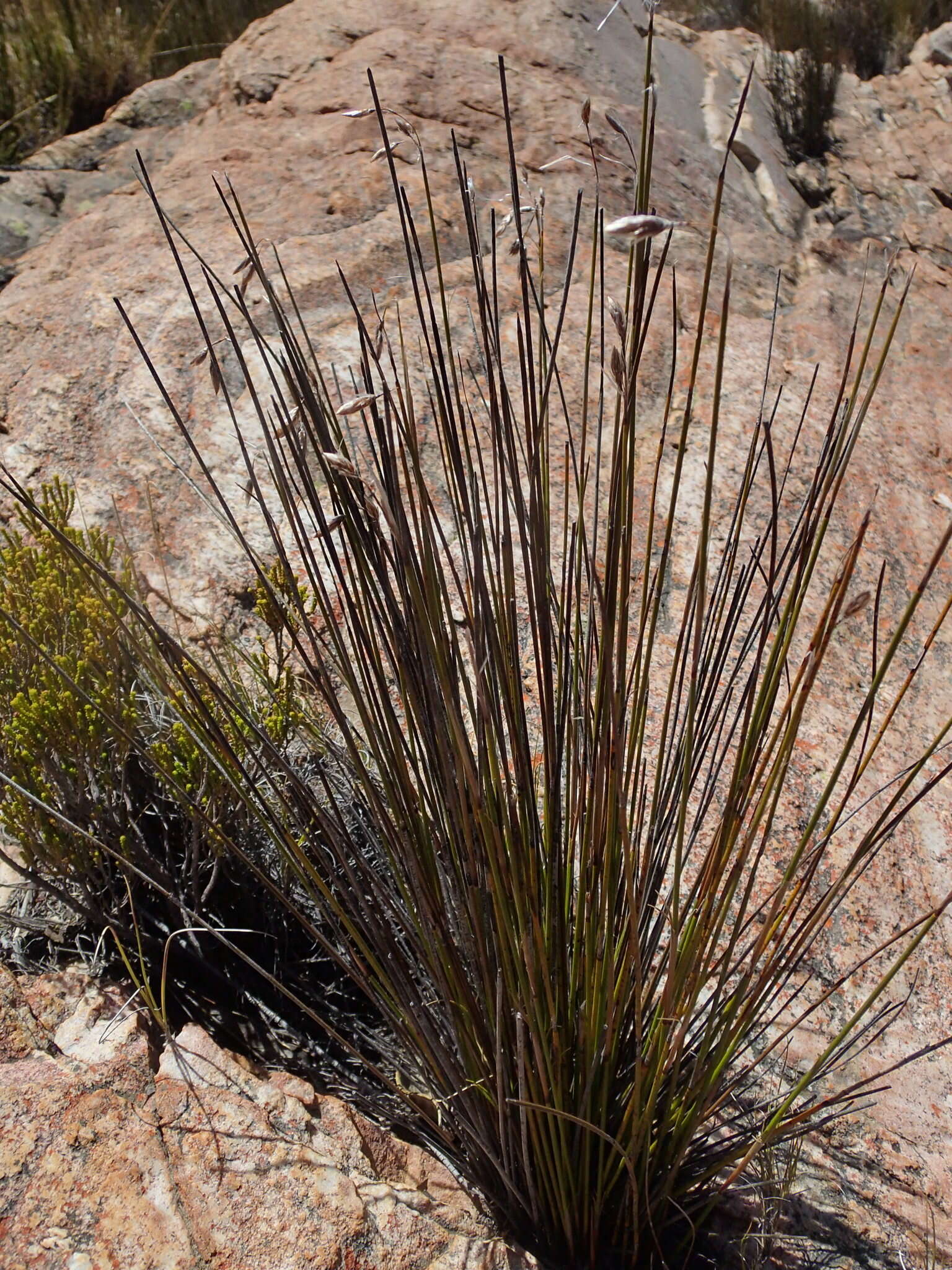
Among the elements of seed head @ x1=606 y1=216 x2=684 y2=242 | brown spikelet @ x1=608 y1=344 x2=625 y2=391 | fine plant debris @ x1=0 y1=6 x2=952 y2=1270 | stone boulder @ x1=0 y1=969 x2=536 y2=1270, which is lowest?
stone boulder @ x1=0 y1=969 x2=536 y2=1270

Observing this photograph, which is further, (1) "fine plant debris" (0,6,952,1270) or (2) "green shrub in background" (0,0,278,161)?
(2) "green shrub in background" (0,0,278,161)

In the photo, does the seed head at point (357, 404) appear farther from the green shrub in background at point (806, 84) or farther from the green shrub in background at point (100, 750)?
the green shrub in background at point (806, 84)

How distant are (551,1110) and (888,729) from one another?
1.30m

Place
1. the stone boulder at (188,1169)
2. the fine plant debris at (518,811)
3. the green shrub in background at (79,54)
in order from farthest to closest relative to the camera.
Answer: the green shrub in background at (79,54) < the stone boulder at (188,1169) < the fine plant debris at (518,811)

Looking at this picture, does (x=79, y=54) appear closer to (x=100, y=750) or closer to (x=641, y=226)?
(x=100, y=750)


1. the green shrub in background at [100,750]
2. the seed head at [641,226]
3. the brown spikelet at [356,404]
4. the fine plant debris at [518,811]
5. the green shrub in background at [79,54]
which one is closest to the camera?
the seed head at [641,226]

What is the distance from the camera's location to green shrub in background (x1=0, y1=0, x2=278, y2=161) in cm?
394

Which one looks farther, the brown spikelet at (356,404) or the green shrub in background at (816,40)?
the green shrub in background at (816,40)

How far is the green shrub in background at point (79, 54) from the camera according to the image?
394cm

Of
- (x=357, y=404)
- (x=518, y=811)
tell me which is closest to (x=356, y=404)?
(x=357, y=404)

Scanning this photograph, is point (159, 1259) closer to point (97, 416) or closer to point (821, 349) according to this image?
point (97, 416)

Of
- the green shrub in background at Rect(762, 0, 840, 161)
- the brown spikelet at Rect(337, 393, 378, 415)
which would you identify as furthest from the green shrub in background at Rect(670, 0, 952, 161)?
the brown spikelet at Rect(337, 393, 378, 415)

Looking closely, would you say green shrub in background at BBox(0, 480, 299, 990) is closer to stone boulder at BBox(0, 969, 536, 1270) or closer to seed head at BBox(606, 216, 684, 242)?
stone boulder at BBox(0, 969, 536, 1270)

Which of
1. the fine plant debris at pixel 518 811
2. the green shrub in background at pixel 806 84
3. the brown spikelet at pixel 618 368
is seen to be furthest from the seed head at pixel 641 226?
the green shrub in background at pixel 806 84
